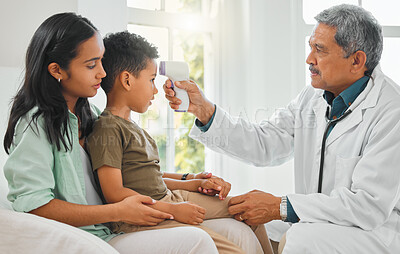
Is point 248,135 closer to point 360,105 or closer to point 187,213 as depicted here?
point 360,105

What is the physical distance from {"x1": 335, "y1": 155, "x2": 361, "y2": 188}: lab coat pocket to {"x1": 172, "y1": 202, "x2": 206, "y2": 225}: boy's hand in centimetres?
52

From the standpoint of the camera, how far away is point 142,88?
1.35 m

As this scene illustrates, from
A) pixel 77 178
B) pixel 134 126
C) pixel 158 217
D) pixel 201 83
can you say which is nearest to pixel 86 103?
pixel 134 126

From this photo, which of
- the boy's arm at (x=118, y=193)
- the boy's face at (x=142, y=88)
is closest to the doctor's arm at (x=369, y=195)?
the boy's arm at (x=118, y=193)

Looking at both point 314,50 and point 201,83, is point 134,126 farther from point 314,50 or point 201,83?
point 201,83

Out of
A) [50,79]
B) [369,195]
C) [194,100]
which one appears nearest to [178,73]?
[194,100]

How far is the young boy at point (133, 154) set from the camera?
1.17m

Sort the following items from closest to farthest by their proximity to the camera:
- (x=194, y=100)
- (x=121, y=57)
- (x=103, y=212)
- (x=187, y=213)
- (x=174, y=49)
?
(x=103, y=212)
(x=187, y=213)
(x=121, y=57)
(x=194, y=100)
(x=174, y=49)

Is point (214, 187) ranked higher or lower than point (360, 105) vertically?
lower

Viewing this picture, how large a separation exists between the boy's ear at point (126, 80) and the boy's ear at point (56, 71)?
22cm

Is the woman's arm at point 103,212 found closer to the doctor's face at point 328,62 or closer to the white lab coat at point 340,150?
the white lab coat at point 340,150

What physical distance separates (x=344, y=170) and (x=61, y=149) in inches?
36.0

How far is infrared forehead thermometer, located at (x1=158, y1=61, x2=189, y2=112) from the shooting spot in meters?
1.49

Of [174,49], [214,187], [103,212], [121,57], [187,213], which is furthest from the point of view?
[174,49]
